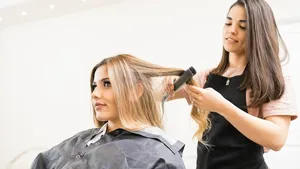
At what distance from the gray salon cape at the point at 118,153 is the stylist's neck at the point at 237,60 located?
17.5 inches

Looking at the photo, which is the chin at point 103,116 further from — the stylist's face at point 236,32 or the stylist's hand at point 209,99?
the stylist's face at point 236,32

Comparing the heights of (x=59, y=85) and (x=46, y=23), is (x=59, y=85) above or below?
below

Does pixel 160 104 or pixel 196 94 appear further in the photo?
pixel 160 104

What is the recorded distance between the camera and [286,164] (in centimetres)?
213

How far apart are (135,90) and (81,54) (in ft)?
6.23

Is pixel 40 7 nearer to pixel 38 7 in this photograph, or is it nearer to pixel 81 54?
pixel 38 7

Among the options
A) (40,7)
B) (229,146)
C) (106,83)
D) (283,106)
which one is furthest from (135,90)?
(40,7)

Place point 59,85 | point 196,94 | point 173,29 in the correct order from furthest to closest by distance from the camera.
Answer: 1. point 59,85
2. point 173,29
3. point 196,94

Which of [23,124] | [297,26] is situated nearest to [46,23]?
[23,124]

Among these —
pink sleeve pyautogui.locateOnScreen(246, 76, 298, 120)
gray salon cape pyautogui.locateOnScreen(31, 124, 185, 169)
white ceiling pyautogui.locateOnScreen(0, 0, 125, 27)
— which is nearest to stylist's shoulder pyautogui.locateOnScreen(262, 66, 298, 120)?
pink sleeve pyautogui.locateOnScreen(246, 76, 298, 120)

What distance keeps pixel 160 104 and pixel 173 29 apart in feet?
4.74

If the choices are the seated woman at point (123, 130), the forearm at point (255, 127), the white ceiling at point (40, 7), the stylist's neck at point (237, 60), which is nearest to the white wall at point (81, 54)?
the white ceiling at point (40, 7)

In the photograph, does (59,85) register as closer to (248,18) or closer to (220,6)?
(220,6)

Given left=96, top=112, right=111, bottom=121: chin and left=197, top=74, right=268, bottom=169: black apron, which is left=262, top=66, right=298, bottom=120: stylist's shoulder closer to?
left=197, top=74, right=268, bottom=169: black apron
